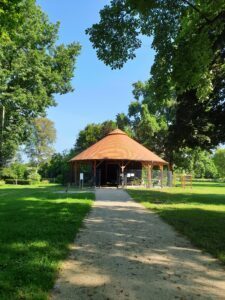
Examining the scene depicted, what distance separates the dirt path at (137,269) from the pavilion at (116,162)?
2978 cm

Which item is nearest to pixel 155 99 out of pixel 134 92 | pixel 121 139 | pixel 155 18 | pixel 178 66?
pixel 178 66

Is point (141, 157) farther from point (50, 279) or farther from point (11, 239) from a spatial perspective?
point (50, 279)

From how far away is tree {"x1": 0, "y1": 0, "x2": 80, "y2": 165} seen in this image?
4291 cm

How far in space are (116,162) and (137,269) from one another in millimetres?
35765

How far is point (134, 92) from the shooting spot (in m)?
74.0

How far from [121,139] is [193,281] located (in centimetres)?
3920

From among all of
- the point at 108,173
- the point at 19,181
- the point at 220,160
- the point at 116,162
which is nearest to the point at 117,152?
the point at 116,162

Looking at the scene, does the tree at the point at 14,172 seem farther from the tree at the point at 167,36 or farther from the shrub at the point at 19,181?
the tree at the point at 167,36

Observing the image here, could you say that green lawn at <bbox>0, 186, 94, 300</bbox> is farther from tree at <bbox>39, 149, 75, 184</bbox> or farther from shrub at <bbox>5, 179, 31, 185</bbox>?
tree at <bbox>39, 149, 75, 184</bbox>

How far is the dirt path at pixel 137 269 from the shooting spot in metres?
5.77

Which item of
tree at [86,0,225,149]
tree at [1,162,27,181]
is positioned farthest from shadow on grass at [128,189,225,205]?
tree at [1,162,27,181]

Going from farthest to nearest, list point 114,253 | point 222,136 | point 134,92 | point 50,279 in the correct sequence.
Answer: point 134,92 → point 222,136 → point 114,253 → point 50,279

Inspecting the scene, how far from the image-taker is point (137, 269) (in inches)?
277

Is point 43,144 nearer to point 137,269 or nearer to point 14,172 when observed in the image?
point 14,172
